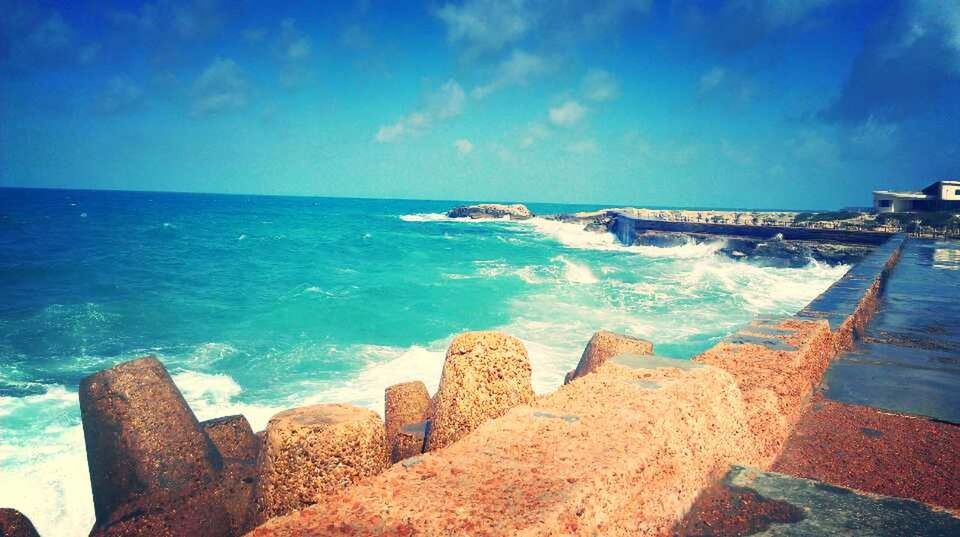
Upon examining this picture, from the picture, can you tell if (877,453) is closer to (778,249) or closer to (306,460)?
(306,460)

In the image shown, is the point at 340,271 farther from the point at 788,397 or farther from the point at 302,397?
the point at 788,397

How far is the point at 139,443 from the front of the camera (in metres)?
4.20

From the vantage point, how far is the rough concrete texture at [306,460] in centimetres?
296

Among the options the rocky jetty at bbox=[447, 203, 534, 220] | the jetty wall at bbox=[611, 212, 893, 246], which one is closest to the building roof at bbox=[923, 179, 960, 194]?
the jetty wall at bbox=[611, 212, 893, 246]

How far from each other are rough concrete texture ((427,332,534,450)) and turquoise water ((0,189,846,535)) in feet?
16.2

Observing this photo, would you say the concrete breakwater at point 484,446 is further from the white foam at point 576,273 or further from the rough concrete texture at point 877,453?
the white foam at point 576,273

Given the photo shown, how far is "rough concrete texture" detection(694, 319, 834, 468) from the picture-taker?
294 cm

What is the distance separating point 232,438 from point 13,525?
1564mm

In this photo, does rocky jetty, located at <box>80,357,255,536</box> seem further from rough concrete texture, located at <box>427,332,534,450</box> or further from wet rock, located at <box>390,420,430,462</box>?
rough concrete texture, located at <box>427,332,534,450</box>

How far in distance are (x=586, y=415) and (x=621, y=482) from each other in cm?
44

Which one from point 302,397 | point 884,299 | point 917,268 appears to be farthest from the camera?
point 917,268

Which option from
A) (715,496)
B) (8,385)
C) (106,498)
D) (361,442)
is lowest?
(8,385)

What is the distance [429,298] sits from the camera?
20.8 m

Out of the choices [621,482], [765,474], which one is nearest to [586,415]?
[621,482]
